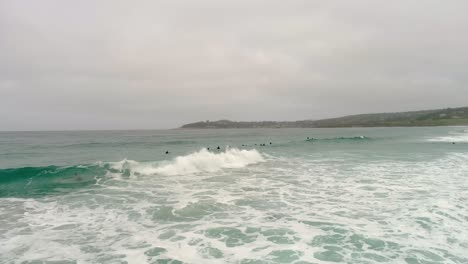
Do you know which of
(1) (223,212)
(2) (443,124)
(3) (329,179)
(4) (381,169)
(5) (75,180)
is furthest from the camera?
(2) (443,124)

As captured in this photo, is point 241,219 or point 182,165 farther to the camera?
point 182,165

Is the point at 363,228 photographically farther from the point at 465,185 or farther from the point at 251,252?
the point at 465,185

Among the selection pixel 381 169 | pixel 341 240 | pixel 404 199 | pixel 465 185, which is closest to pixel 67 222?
pixel 341 240

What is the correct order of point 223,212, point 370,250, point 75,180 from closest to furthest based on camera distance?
point 370,250 < point 223,212 < point 75,180

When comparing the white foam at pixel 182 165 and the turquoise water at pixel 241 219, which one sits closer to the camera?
the turquoise water at pixel 241 219

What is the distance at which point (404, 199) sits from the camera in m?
11.4

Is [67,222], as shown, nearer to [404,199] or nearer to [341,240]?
[341,240]

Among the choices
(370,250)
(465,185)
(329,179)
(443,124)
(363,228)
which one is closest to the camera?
(370,250)

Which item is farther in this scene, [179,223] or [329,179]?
[329,179]

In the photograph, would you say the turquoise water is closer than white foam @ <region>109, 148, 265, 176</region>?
Yes

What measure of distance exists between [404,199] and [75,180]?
18.7m

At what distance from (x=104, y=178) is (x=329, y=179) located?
14.7 meters

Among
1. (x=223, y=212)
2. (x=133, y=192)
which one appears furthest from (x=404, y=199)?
(x=133, y=192)

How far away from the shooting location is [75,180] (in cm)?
1795
